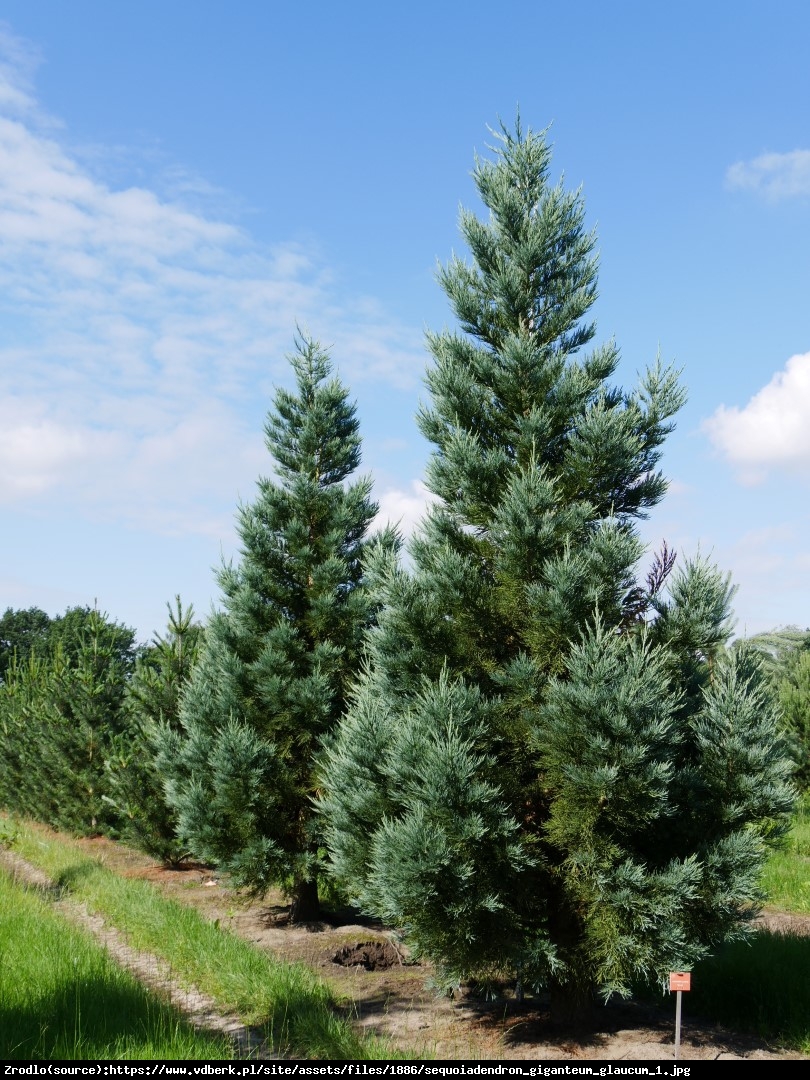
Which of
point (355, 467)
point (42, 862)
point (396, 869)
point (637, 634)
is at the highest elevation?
point (355, 467)

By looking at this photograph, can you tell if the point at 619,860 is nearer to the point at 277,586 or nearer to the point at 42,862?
the point at 277,586

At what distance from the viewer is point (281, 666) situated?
1075cm

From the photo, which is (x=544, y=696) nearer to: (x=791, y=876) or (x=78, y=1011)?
(x=78, y=1011)

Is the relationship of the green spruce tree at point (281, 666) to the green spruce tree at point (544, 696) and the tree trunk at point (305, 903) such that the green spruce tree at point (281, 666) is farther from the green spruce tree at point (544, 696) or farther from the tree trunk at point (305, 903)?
the green spruce tree at point (544, 696)

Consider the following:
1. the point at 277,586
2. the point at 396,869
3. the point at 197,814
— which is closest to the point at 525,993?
the point at 396,869

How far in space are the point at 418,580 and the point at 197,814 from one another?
546 centimetres

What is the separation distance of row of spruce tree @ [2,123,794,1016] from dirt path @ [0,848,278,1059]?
4.48 ft

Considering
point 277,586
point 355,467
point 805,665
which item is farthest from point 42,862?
point 805,665

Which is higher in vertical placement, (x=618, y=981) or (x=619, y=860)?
(x=619, y=860)

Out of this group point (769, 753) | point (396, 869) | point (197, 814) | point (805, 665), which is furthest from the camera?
point (805, 665)

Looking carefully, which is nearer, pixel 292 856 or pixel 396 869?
pixel 396 869

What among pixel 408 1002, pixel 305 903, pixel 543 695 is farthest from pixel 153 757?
pixel 543 695

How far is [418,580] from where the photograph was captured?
6.96 m
